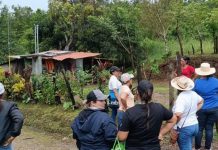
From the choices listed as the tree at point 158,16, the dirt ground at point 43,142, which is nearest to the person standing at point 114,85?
the dirt ground at point 43,142

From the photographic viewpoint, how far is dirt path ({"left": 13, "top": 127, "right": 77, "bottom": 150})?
9.90m

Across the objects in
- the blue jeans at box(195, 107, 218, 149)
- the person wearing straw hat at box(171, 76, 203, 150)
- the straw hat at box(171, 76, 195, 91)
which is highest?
the straw hat at box(171, 76, 195, 91)

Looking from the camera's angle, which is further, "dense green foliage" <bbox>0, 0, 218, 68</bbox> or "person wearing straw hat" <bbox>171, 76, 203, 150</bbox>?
"dense green foliage" <bbox>0, 0, 218, 68</bbox>

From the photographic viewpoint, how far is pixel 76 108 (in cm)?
1263

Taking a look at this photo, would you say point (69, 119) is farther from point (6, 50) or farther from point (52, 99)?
point (6, 50)

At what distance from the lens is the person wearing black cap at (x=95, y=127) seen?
4.40 metres

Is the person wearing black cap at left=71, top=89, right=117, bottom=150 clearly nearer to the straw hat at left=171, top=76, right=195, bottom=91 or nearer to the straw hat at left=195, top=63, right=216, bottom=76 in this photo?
the straw hat at left=171, top=76, right=195, bottom=91

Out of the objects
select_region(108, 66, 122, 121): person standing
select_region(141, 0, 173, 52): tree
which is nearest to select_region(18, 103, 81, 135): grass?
select_region(108, 66, 122, 121): person standing

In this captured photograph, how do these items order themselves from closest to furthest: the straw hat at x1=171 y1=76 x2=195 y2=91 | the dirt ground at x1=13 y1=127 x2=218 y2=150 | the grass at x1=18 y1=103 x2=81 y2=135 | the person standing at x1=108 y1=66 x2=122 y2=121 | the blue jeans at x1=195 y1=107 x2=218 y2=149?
the straw hat at x1=171 y1=76 x2=195 y2=91 → the blue jeans at x1=195 y1=107 x2=218 y2=149 → the person standing at x1=108 y1=66 x2=122 y2=121 → the dirt ground at x1=13 y1=127 x2=218 y2=150 → the grass at x1=18 y1=103 x2=81 y2=135

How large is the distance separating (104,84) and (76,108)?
1.16m

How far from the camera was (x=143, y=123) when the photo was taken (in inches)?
173

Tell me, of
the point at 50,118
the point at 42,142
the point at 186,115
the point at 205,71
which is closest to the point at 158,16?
the point at 50,118

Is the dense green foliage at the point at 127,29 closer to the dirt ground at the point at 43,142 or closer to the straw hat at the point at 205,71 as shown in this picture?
the dirt ground at the point at 43,142

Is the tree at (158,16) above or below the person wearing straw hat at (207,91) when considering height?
above
